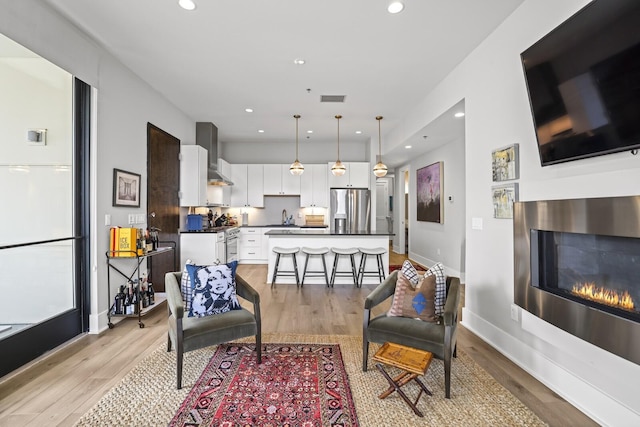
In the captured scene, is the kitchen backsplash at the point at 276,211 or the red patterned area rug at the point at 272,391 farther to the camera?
the kitchen backsplash at the point at 276,211

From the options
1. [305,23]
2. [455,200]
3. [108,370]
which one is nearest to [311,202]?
[455,200]

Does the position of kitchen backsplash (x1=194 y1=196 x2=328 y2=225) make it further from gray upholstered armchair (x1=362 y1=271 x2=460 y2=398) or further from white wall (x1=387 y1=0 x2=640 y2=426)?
gray upholstered armchair (x1=362 y1=271 x2=460 y2=398)

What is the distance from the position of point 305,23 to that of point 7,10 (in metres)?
2.21

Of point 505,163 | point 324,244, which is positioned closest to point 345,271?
point 324,244

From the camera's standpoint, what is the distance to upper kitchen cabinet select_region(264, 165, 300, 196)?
25.4 ft

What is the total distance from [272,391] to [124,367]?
1288 mm

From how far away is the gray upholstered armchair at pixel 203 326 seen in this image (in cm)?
230

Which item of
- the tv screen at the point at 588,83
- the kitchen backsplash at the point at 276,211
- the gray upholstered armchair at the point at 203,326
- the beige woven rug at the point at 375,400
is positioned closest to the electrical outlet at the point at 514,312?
the beige woven rug at the point at 375,400

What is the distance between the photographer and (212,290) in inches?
105

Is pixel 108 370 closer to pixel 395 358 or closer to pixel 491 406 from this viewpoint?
pixel 395 358

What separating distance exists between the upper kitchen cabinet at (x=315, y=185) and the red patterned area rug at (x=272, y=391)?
5.04 metres

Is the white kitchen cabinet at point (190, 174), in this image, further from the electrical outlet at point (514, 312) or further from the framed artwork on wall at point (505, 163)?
the electrical outlet at point (514, 312)

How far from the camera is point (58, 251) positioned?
305cm

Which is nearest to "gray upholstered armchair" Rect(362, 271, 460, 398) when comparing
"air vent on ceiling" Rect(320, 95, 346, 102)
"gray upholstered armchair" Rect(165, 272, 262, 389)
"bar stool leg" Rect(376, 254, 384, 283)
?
"gray upholstered armchair" Rect(165, 272, 262, 389)
